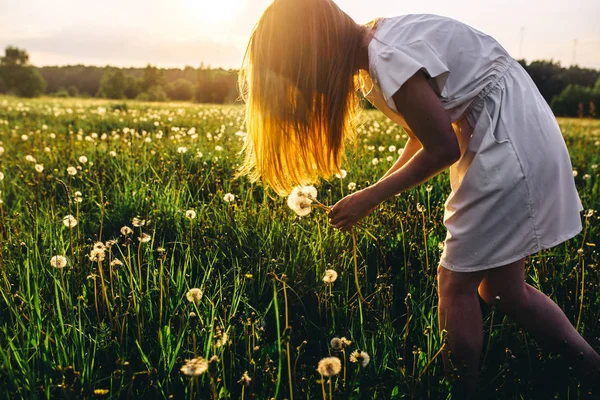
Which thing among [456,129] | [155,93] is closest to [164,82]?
[155,93]

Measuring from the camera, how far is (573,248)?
292 centimetres

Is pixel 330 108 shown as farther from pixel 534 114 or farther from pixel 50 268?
pixel 50 268

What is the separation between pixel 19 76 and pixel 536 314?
102359 mm

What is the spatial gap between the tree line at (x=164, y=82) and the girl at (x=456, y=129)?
124ft

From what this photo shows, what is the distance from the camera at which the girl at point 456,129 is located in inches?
65.8

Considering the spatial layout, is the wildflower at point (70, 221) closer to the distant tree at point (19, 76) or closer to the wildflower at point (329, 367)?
the wildflower at point (329, 367)

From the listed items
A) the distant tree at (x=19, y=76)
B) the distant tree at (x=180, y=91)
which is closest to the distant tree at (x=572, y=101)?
the distant tree at (x=180, y=91)

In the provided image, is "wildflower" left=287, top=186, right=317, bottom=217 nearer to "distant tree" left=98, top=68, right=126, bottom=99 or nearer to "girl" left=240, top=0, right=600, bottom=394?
"girl" left=240, top=0, right=600, bottom=394

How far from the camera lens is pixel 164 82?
89.9 m

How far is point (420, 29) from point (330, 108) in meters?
0.45

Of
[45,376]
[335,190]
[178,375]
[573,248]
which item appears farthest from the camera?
[335,190]

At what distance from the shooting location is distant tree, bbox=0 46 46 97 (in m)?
86.3

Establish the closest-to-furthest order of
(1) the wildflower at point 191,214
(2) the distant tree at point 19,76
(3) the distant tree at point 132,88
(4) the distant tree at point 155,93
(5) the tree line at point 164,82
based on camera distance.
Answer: (1) the wildflower at point 191,214, (5) the tree line at point 164,82, (4) the distant tree at point 155,93, (3) the distant tree at point 132,88, (2) the distant tree at point 19,76

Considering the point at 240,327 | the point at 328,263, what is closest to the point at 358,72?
the point at 328,263
